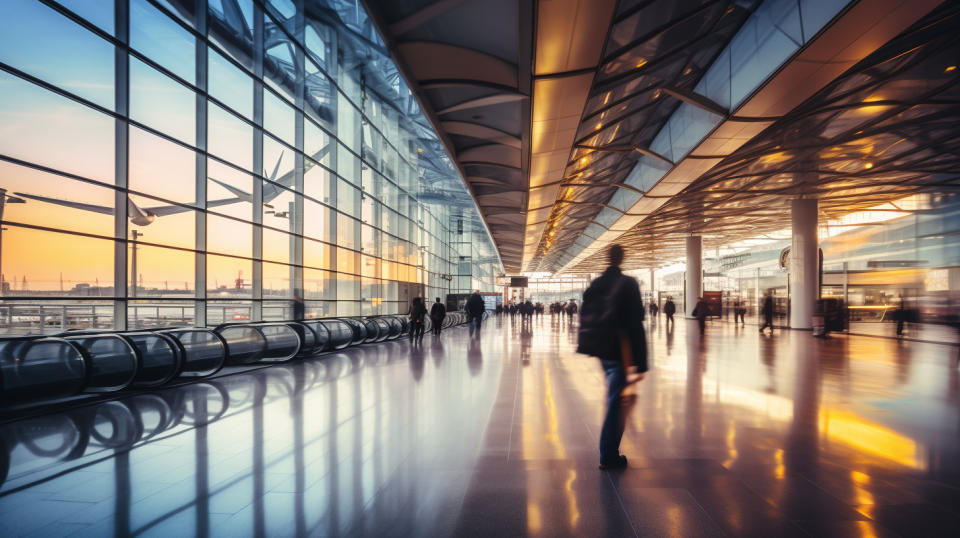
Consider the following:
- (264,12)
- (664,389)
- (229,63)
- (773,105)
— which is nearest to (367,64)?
(264,12)

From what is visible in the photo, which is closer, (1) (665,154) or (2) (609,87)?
(2) (609,87)

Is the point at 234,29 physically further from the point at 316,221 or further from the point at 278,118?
the point at 316,221

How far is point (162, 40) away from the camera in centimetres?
955

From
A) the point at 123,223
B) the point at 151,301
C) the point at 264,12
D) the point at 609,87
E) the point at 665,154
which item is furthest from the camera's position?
the point at 665,154

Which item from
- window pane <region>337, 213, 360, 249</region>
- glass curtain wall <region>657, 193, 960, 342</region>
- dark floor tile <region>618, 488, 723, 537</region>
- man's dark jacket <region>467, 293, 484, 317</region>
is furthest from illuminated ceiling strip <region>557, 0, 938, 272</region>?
window pane <region>337, 213, 360, 249</region>

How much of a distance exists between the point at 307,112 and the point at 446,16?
1004 centimetres

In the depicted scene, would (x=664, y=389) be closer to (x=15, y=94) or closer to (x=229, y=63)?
(x=15, y=94)

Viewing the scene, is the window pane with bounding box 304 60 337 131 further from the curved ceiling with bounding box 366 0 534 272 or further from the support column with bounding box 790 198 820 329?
the support column with bounding box 790 198 820 329

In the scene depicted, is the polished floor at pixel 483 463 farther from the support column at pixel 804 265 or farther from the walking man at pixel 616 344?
the support column at pixel 804 265

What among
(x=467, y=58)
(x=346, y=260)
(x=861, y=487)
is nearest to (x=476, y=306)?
(x=346, y=260)

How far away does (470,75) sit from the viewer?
785 centimetres

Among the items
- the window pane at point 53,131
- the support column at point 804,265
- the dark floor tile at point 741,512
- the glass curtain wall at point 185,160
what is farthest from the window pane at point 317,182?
the support column at point 804,265

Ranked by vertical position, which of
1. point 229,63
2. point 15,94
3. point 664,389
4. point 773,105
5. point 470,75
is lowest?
point 664,389

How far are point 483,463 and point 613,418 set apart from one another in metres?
1.09
